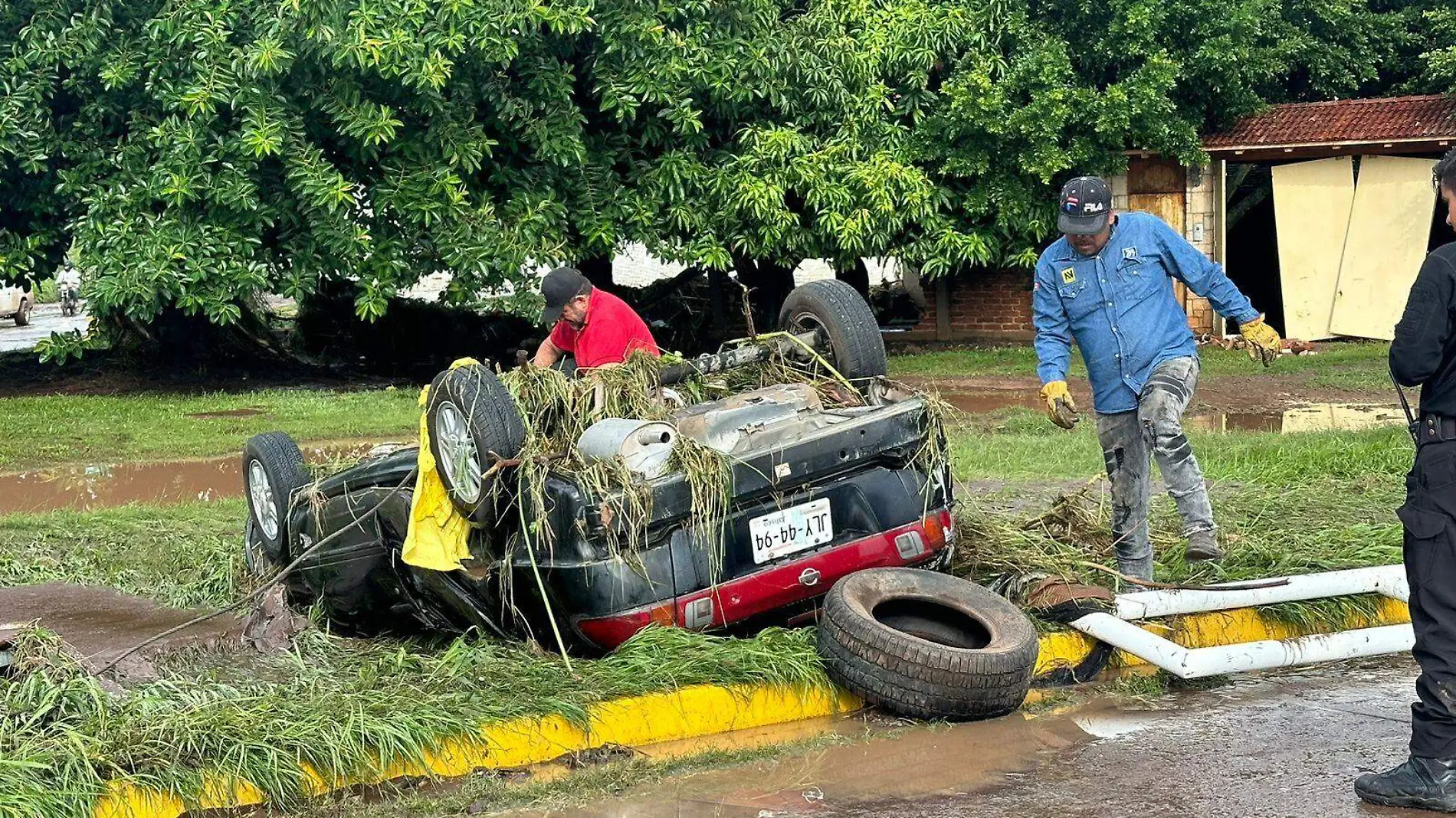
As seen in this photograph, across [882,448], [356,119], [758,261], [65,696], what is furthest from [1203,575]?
[758,261]

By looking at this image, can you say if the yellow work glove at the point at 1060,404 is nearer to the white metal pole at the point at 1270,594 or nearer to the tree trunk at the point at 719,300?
the white metal pole at the point at 1270,594

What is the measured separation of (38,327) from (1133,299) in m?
32.0

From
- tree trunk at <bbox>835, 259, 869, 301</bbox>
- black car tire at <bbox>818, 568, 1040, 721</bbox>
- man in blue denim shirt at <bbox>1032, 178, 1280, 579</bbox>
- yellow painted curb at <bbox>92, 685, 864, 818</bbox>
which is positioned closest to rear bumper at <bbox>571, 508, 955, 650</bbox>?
black car tire at <bbox>818, 568, 1040, 721</bbox>

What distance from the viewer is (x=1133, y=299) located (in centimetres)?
606

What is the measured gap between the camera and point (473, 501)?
17.1ft

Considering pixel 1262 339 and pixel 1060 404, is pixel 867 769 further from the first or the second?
pixel 1262 339

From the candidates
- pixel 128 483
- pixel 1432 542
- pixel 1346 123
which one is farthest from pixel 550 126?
pixel 1432 542

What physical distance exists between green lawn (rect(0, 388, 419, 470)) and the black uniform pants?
1030 centimetres

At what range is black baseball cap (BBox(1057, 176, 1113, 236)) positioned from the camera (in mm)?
5941

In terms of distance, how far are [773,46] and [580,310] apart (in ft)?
34.5

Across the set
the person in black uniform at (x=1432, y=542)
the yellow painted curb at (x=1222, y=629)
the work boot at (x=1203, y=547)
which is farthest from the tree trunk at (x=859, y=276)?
the person in black uniform at (x=1432, y=542)

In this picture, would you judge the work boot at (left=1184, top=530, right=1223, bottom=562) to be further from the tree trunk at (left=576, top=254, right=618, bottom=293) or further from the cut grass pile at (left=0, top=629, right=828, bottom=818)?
the tree trunk at (left=576, top=254, right=618, bottom=293)

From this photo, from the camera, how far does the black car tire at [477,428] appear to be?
17.0ft

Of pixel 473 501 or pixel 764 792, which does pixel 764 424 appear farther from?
pixel 764 792
